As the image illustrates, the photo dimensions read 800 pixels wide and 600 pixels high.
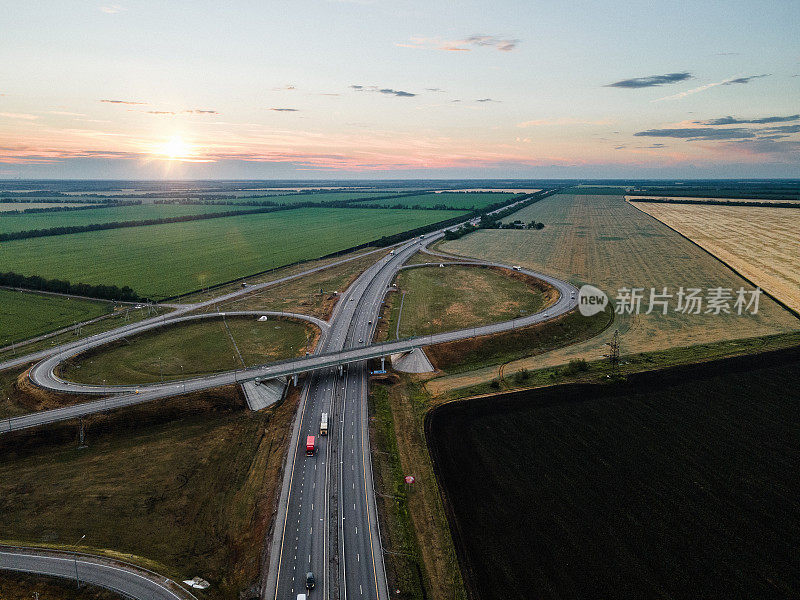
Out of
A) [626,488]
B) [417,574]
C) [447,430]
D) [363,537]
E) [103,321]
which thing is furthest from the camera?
[103,321]

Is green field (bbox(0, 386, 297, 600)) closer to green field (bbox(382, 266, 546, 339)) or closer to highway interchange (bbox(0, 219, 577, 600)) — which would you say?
highway interchange (bbox(0, 219, 577, 600))

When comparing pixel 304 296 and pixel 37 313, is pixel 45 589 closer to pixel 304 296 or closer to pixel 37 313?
pixel 304 296

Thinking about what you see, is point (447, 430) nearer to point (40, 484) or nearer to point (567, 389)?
point (567, 389)

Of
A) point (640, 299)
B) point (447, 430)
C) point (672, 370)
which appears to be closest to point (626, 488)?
point (447, 430)

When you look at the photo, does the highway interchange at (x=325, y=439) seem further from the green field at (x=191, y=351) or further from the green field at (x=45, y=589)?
the green field at (x=191, y=351)

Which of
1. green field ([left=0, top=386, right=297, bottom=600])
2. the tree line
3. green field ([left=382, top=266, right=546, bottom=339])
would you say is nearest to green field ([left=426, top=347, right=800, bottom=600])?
green field ([left=0, top=386, right=297, bottom=600])

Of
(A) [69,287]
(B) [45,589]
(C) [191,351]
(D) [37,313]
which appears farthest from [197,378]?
(A) [69,287]
